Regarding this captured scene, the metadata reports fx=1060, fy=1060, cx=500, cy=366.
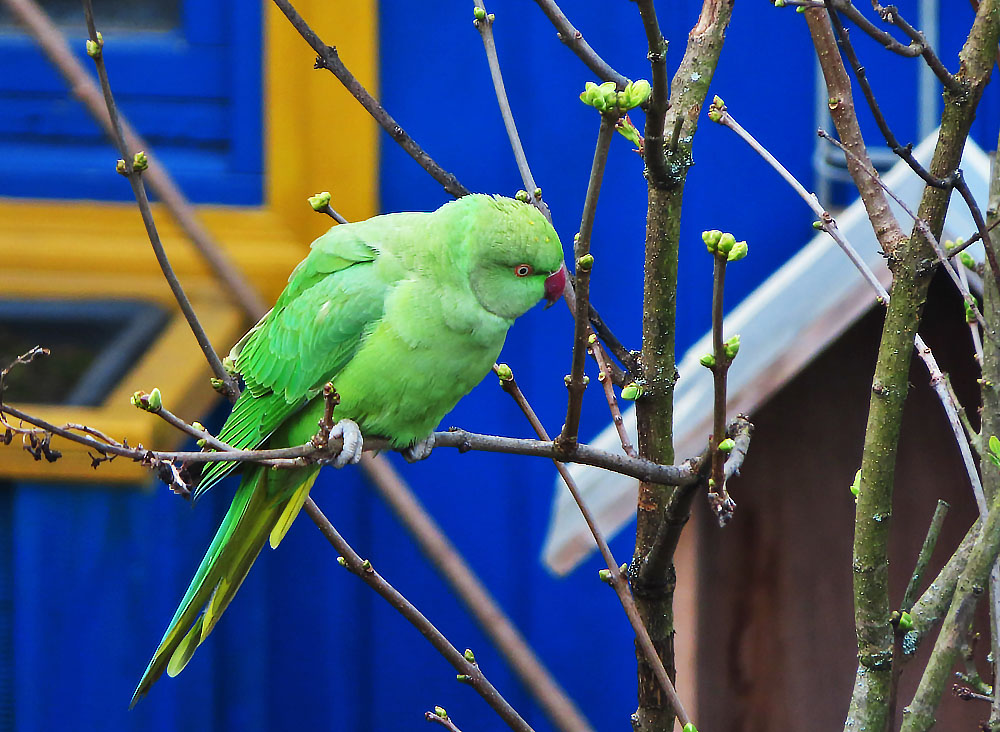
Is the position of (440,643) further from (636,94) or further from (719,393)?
(636,94)

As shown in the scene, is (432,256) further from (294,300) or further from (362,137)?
(362,137)

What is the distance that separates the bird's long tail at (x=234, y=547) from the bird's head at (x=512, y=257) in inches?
11.5

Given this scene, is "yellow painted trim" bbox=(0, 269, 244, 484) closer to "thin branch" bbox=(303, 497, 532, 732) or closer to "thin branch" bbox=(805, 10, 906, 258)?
"thin branch" bbox=(303, 497, 532, 732)

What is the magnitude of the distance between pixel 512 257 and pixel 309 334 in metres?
0.27

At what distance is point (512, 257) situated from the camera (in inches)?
44.3

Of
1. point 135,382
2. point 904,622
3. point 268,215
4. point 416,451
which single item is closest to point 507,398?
point 268,215

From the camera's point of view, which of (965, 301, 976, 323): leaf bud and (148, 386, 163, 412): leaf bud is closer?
(148, 386, 163, 412): leaf bud

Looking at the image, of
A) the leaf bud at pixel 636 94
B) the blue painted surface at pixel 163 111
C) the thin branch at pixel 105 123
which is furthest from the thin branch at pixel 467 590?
the blue painted surface at pixel 163 111

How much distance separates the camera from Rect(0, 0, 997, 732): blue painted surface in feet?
A: 6.66

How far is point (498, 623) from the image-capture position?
1351 mm

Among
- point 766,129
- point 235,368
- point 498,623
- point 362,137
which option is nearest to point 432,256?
point 235,368

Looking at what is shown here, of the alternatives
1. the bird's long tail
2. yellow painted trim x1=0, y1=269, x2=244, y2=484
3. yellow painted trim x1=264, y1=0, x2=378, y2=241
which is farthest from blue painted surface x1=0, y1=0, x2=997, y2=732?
the bird's long tail

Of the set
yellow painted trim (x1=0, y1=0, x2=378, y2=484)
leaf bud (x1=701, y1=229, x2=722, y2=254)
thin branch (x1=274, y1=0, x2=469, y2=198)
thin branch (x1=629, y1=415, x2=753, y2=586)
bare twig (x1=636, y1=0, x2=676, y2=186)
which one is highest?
yellow painted trim (x1=0, y1=0, x2=378, y2=484)

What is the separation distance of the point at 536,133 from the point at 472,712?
3.75ft
